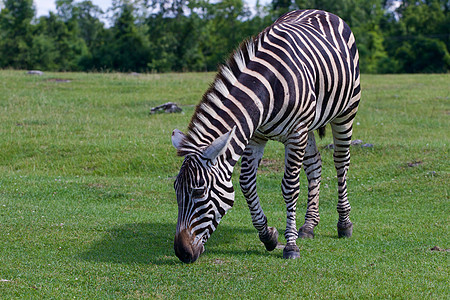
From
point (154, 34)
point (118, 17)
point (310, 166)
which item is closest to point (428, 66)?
point (154, 34)

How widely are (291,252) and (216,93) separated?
2.28 m

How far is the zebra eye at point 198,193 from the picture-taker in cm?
559

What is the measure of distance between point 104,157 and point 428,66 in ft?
175

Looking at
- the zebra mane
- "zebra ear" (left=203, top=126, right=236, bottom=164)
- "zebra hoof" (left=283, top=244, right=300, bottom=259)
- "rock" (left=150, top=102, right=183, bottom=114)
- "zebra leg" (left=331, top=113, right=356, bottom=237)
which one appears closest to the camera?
"zebra ear" (left=203, top=126, right=236, bottom=164)

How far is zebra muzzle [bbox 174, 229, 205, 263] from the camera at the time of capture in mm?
5562

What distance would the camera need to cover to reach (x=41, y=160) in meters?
13.6

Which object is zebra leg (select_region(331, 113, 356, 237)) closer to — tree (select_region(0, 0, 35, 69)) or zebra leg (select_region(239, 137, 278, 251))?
zebra leg (select_region(239, 137, 278, 251))

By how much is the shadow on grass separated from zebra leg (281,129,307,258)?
0.69 m

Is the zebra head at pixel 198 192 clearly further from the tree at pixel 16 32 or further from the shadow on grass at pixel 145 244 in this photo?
the tree at pixel 16 32

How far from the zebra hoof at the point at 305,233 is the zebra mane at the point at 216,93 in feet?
9.15

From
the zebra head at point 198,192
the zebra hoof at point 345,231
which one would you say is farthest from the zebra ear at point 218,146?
the zebra hoof at point 345,231

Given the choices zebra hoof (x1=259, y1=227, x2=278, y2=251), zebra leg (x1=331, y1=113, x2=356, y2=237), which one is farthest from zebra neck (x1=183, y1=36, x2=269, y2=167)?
zebra leg (x1=331, y1=113, x2=356, y2=237)

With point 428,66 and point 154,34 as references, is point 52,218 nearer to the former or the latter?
point 428,66

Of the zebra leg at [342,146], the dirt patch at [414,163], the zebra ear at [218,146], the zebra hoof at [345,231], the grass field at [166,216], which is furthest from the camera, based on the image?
the dirt patch at [414,163]
